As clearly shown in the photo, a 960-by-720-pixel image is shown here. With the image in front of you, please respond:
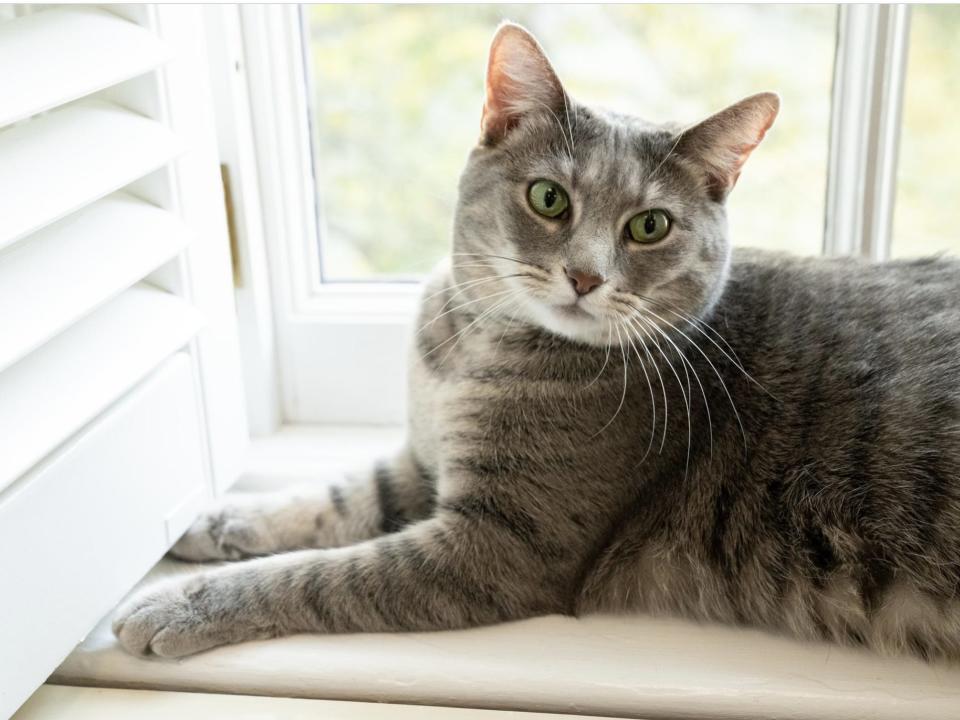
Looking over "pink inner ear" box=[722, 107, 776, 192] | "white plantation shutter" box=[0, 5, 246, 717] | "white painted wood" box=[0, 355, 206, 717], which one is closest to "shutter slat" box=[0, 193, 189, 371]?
"white plantation shutter" box=[0, 5, 246, 717]

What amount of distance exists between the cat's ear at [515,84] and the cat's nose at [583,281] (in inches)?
8.1

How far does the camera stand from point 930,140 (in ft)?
4.65

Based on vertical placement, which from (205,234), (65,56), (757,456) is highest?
(65,56)

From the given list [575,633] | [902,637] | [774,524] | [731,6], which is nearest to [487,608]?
[575,633]

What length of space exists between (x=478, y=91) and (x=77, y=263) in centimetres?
71

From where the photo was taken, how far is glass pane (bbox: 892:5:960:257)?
4.40 ft

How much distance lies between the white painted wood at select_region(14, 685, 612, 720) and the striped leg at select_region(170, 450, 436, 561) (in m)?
0.25

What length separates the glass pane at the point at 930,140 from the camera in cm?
134

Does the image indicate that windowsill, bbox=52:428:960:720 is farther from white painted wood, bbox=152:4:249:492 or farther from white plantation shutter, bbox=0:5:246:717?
white painted wood, bbox=152:4:249:492

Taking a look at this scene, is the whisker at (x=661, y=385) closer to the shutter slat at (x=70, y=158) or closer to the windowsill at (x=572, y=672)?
the windowsill at (x=572, y=672)

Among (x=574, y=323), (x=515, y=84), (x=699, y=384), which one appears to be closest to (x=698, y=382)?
(x=699, y=384)

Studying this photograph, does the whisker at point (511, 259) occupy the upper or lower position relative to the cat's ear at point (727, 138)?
lower

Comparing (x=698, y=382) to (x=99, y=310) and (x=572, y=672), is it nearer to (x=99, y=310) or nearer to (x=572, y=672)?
(x=572, y=672)

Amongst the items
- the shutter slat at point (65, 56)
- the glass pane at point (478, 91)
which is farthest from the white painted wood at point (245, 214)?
the shutter slat at point (65, 56)
